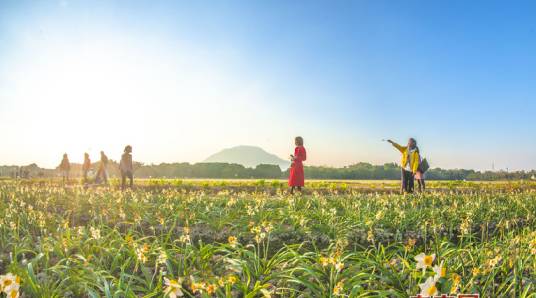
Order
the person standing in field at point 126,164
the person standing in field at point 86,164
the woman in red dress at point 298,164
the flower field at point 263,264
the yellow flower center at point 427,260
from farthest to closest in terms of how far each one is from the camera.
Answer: the person standing in field at point 86,164
the person standing in field at point 126,164
the woman in red dress at point 298,164
the flower field at point 263,264
the yellow flower center at point 427,260

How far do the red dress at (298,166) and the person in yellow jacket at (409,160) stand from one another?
3.33 m

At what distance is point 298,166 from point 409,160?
13.4 feet

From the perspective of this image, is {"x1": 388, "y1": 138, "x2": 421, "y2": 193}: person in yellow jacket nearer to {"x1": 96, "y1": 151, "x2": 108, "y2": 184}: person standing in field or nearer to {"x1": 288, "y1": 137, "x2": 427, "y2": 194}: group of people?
{"x1": 288, "y1": 137, "x2": 427, "y2": 194}: group of people

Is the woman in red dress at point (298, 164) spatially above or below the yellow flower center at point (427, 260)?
above

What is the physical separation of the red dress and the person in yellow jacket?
3.33 m

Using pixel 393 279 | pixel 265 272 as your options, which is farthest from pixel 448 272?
pixel 265 272

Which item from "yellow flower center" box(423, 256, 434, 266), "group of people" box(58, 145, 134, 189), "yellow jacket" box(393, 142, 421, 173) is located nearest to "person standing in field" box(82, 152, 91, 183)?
"group of people" box(58, 145, 134, 189)

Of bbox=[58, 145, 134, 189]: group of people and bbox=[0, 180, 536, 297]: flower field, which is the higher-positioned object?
bbox=[58, 145, 134, 189]: group of people

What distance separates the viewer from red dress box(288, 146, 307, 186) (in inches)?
584

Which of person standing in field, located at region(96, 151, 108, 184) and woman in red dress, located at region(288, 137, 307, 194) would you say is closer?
woman in red dress, located at region(288, 137, 307, 194)

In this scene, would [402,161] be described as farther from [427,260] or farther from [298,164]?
[427,260]

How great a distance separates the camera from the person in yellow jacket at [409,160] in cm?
1488

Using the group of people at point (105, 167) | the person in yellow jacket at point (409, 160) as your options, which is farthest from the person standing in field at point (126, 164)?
the person in yellow jacket at point (409, 160)

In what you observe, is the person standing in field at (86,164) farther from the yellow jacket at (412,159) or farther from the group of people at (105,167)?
the yellow jacket at (412,159)
